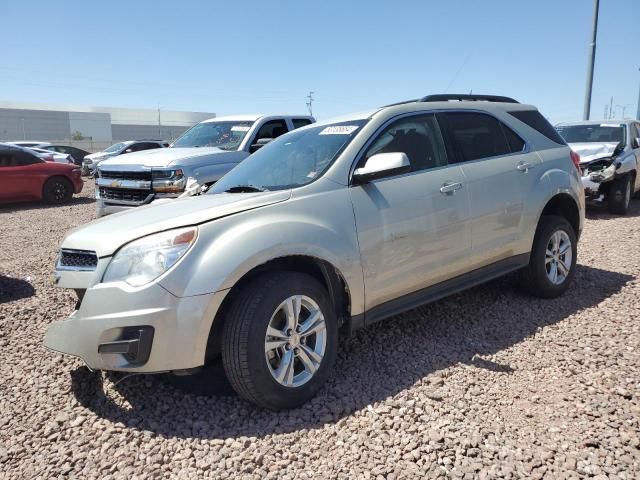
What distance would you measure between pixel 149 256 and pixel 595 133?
35.1ft

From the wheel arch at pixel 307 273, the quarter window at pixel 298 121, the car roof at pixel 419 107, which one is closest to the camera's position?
the wheel arch at pixel 307 273

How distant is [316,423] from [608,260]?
16.2 feet

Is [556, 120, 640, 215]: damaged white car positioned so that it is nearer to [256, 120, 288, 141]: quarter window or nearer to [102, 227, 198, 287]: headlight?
[256, 120, 288, 141]: quarter window

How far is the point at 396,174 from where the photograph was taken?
3.46 meters

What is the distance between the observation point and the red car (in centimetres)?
1196

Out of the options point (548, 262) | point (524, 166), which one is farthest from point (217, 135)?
point (548, 262)

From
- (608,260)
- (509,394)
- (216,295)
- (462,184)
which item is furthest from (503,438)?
(608,260)

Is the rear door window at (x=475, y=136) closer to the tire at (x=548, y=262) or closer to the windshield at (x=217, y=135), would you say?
the tire at (x=548, y=262)

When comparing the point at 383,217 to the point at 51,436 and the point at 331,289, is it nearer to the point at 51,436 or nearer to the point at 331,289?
the point at 331,289

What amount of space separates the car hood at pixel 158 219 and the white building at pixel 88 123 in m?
48.7

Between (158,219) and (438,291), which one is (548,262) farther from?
(158,219)

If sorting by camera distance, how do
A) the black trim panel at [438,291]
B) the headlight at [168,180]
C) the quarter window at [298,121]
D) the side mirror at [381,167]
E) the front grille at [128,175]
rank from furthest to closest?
the quarter window at [298,121]
the front grille at [128,175]
the headlight at [168,180]
the black trim panel at [438,291]
the side mirror at [381,167]

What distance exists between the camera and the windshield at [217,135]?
8289 mm

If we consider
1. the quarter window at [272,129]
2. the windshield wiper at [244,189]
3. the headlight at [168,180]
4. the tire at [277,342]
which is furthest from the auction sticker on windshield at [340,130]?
the quarter window at [272,129]
